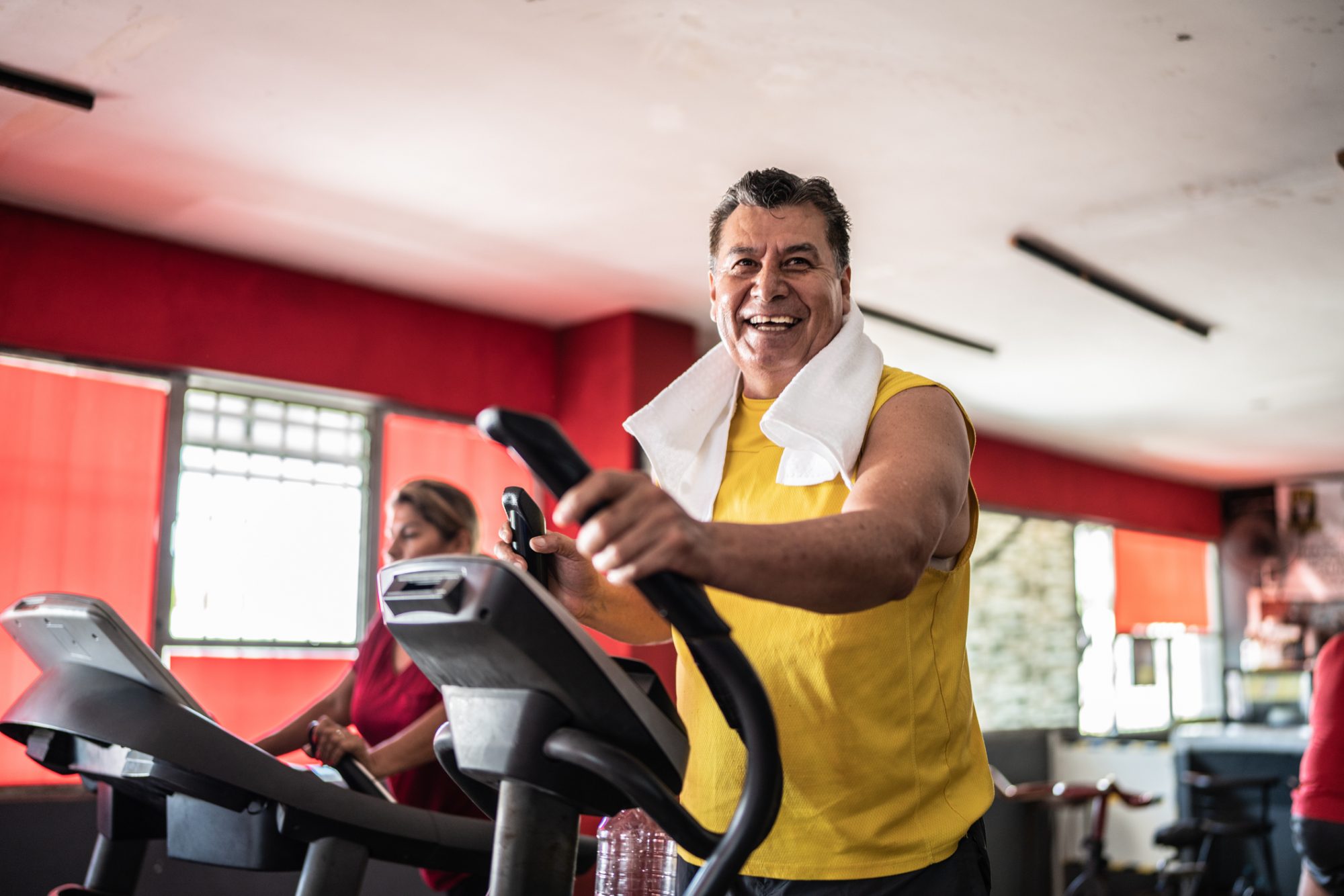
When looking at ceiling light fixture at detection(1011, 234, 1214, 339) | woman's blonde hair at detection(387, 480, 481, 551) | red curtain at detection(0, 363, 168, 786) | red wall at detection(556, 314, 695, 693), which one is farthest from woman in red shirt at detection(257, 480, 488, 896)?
ceiling light fixture at detection(1011, 234, 1214, 339)

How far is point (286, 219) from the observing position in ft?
14.7

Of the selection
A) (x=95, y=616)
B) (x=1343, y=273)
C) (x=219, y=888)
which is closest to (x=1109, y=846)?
(x=1343, y=273)

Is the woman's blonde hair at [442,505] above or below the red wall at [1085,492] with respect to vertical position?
below

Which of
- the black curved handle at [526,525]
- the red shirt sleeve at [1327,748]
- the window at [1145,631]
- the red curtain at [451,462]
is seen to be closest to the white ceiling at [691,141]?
the red curtain at [451,462]

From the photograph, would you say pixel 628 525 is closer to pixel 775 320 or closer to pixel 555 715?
pixel 555 715

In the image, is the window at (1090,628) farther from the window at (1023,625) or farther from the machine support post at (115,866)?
the machine support post at (115,866)

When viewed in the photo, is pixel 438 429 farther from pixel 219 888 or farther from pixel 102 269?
pixel 219 888

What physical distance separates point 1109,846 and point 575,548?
7.54 metres

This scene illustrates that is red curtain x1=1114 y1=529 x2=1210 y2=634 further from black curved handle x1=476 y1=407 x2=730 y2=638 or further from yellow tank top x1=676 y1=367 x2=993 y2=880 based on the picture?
black curved handle x1=476 y1=407 x2=730 y2=638

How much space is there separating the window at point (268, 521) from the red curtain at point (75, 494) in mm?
135

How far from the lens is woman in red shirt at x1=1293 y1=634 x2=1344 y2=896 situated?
4.15 m

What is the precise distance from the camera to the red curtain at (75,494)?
166 inches

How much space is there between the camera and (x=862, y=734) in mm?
1184

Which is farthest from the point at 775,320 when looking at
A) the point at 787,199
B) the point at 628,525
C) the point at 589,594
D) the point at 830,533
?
the point at 628,525
